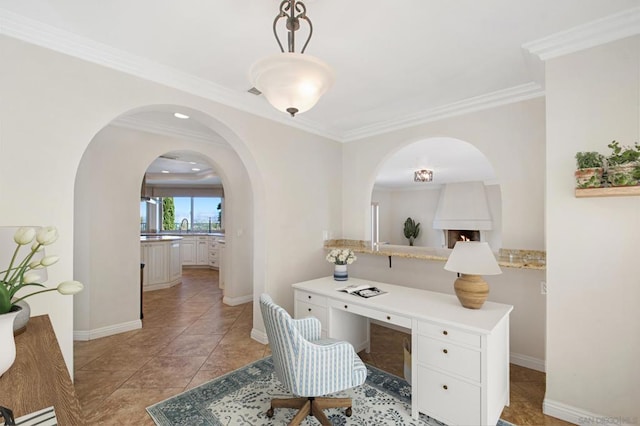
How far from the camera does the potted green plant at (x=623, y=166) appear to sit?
1.74m

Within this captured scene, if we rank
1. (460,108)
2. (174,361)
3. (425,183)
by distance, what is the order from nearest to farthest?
(174,361) → (460,108) → (425,183)

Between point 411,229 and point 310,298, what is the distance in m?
8.18

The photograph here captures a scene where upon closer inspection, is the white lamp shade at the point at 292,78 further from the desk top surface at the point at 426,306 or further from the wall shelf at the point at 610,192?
the wall shelf at the point at 610,192

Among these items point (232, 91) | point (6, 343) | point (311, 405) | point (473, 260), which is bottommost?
point (311, 405)

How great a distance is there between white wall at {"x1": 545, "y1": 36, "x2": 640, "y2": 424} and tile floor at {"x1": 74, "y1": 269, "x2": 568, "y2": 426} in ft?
1.27

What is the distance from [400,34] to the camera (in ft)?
6.64

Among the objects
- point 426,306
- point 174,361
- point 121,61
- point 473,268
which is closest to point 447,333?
point 426,306

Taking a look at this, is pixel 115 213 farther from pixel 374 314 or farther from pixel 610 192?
pixel 610 192

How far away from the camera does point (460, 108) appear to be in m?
Result: 3.18

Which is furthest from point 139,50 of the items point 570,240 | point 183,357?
point 570,240

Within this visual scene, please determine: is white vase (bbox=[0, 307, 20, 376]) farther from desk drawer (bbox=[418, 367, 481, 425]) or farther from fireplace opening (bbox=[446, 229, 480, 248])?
fireplace opening (bbox=[446, 229, 480, 248])

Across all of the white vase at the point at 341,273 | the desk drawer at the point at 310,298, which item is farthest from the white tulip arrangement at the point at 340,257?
the desk drawer at the point at 310,298

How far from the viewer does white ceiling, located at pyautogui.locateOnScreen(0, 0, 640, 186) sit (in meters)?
1.78

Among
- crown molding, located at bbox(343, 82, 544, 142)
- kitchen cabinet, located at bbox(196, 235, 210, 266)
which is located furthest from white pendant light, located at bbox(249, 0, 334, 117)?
kitchen cabinet, located at bbox(196, 235, 210, 266)
